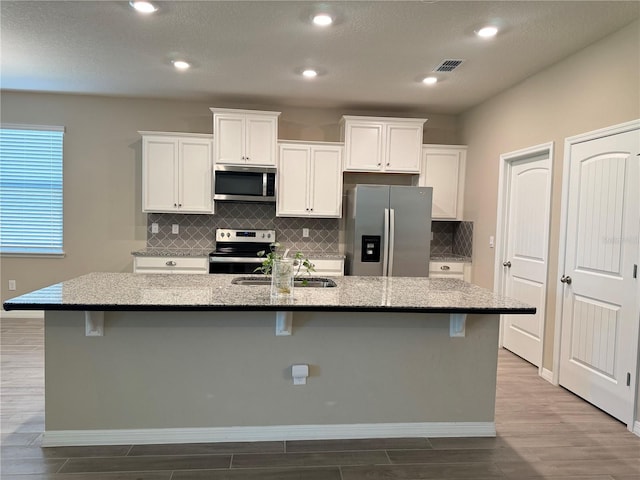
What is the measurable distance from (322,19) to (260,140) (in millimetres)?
1971

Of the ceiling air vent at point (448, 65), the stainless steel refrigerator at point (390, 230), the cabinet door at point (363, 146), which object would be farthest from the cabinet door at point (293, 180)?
the ceiling air vent at point (448, 65)

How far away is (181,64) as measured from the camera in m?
3.72

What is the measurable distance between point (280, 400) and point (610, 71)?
3159 mm

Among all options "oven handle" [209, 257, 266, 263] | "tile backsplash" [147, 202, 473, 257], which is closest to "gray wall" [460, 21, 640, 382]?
"tile backsplash" [147, 202, 473, 257]

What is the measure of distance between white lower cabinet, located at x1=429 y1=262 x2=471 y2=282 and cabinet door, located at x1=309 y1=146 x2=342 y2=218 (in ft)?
4.36

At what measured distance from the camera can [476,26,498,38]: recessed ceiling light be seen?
289 cm

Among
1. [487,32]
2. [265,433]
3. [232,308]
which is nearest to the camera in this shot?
[232,308]

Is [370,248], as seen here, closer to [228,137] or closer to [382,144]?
[382,144]

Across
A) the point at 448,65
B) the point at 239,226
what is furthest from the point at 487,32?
the point at 239,226

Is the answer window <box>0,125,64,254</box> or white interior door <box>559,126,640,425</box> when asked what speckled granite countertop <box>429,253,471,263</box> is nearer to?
white interior door <box>559,126,640,425</box>

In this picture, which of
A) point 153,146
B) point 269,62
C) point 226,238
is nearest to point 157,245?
point 226,238

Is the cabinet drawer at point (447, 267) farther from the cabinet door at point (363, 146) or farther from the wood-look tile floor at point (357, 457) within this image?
the wood-look tile floor at point (357, 457)

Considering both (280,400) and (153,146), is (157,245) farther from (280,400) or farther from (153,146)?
(280,400)

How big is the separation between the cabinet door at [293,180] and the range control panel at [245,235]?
0.31m
